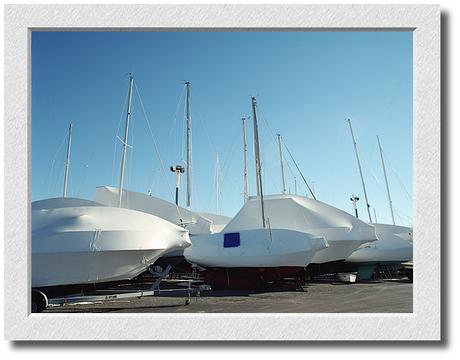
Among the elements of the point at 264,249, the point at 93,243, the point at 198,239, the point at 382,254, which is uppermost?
the point at 93,243

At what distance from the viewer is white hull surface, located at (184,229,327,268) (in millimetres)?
13328

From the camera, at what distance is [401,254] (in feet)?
66.9

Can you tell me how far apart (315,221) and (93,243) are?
8.71m

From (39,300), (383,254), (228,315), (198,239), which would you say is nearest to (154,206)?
(198,239)

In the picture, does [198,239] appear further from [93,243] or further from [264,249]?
[93,243]

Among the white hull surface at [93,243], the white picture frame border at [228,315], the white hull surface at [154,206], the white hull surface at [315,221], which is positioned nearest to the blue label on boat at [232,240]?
the white hull surface at [315,221]

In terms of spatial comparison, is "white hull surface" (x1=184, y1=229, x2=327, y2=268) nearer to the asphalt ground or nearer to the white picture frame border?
the asphalt ground

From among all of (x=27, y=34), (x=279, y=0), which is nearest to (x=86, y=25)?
(x=27, y=34)

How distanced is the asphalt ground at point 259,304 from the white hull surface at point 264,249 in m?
0.79

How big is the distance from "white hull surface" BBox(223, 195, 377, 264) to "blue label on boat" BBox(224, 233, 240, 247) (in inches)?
62.2

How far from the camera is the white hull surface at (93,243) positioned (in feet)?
29.9

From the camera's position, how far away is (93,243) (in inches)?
369

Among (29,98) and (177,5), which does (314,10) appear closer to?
(177,5)

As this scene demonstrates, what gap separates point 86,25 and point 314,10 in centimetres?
308
